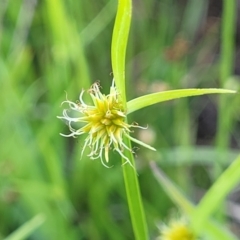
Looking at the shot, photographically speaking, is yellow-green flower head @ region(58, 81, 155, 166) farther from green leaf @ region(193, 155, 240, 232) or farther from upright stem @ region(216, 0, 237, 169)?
upright stem @ region(216, 0, 237, 169)

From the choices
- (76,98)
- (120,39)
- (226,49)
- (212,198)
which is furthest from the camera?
(76,98)

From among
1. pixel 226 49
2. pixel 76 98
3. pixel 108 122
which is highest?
pixel 76 98

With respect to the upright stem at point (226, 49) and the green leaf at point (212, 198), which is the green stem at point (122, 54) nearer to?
the green leaf at point (212, 198)

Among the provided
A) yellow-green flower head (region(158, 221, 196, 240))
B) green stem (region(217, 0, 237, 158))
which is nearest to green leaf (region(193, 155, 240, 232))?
yellow-green flower head (region(158, 221, 196, 240))

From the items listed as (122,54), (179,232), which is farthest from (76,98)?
(122,54)

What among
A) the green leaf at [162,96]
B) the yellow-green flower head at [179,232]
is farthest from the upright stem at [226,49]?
the green leaf at [162,96]

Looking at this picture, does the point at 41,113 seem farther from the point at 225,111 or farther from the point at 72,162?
the point at 225,111

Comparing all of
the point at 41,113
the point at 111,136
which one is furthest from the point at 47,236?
the point at 111,136

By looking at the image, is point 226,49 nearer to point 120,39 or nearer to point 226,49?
point 226,49
